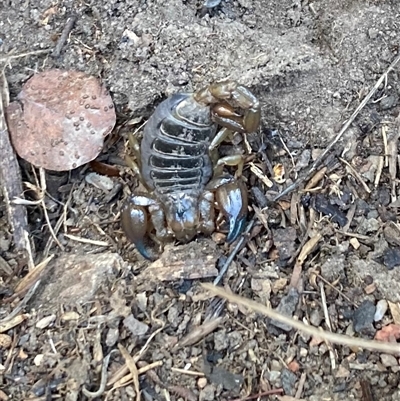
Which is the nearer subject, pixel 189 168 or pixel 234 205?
pixel 234 205

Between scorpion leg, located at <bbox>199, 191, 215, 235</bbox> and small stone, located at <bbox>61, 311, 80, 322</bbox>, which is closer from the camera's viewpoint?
small stone, located at <bbox>61, 311, 80, 322</bbox>

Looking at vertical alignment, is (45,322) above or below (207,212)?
below

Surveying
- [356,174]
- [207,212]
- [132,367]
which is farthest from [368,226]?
[132,367]

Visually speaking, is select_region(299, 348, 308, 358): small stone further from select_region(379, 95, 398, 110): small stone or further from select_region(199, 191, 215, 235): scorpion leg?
select_region(379, 95, 398, 110): small stone

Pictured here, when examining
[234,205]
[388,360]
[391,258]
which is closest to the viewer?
[388,360]

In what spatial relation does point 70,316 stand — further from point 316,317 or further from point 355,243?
point 355,243

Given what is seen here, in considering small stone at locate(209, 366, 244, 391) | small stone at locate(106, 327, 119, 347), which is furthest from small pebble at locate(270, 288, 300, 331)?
small stone at locate(106, 327, 119, 347)

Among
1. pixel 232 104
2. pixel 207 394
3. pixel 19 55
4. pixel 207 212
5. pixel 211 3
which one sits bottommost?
pixel 207 394

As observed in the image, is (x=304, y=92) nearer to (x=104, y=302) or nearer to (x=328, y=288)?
(x=328, y=288)
